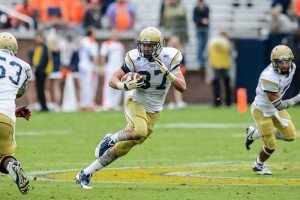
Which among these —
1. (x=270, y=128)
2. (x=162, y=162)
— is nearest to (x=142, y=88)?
(x=270, y=128)

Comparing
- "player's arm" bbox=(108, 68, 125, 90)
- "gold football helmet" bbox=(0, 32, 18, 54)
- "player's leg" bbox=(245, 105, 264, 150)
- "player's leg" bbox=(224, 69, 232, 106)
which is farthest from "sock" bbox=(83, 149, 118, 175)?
"player's leg" bbox=(224, 69, 232, 106)

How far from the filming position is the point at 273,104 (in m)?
12.6

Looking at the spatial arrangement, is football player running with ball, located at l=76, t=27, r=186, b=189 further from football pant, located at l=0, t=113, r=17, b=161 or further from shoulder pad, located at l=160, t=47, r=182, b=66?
football pant, located at l=0, t=113, r=17, b=161

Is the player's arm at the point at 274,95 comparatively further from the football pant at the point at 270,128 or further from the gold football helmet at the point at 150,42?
the gold football helmet at the point at 150,42

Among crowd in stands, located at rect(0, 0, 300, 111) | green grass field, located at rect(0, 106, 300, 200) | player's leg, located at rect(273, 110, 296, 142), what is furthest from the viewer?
crowd in stands, located at rect(0, 0, 300, 111)

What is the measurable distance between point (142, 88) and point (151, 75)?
0.59 ft

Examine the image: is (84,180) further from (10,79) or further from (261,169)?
(261,169)

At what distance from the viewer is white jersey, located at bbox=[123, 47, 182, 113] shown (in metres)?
11.6

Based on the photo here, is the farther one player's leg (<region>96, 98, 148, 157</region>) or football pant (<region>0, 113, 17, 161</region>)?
player's leg (<region>96, 98, 148, 157</region>)

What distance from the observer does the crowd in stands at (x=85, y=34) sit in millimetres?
24484

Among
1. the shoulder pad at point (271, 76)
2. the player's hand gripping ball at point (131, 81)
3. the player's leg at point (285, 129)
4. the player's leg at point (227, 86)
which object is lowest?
the player's leg at point (227, 86)

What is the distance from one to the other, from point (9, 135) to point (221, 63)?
15.3 meters

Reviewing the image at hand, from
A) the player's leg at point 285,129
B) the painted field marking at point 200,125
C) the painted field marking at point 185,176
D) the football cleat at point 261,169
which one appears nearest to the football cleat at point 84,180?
the painted field marking at point 185,176

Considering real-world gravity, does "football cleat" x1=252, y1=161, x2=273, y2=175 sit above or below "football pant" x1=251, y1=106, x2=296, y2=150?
below
